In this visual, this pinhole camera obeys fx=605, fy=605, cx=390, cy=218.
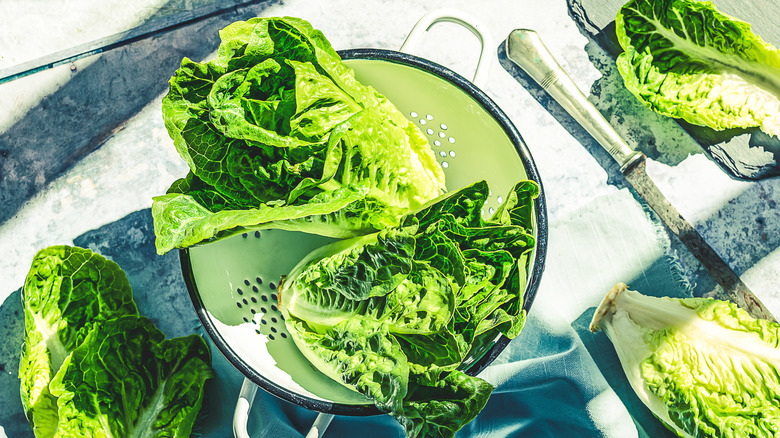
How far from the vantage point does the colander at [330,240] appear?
54.1 inches

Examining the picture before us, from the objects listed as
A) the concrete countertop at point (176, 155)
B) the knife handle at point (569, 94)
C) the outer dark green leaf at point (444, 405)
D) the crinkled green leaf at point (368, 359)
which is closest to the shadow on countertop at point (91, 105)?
the concrete countertop at point (176, 155)

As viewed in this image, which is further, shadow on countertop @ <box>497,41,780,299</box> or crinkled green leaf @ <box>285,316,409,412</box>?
shadow on countertop @ <box>497,41,780,299</box>

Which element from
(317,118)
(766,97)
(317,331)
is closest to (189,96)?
(317,118)

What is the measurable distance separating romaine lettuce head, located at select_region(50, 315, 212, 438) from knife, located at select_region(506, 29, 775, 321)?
4.08ft

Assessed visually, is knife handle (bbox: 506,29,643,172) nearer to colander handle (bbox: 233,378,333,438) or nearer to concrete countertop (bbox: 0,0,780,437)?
concrete countertop (bbox: 0,0,780,437)

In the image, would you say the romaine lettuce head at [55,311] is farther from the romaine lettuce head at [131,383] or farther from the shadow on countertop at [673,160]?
the shadow on countertop at [673,160]

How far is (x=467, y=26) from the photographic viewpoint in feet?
5.46

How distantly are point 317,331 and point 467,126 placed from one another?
2.01 feet

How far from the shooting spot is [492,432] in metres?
1.74

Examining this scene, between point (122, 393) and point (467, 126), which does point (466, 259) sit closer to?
point (467, 126)

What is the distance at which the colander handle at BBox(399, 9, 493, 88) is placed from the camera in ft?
5.17

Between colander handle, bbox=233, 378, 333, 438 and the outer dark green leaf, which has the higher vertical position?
the outer dark green leaf

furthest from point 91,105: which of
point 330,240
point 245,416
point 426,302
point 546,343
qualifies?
point 546,343

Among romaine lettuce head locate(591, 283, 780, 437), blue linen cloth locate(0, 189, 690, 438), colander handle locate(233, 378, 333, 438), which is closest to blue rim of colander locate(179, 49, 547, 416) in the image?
colander handle locate(233, 378, 333, 438)
